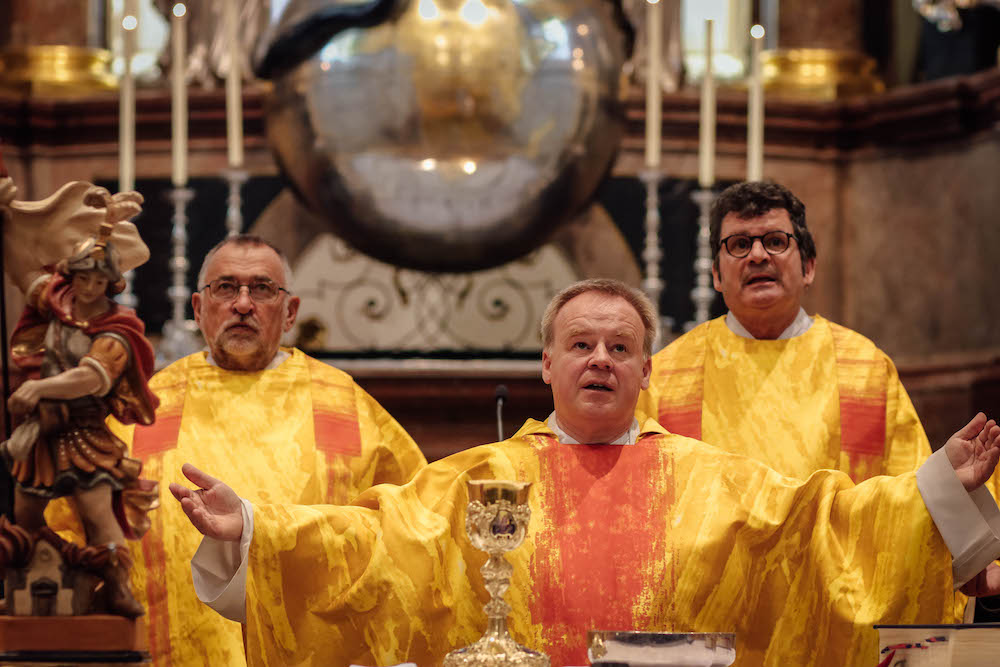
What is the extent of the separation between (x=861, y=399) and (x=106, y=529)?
2013 mm

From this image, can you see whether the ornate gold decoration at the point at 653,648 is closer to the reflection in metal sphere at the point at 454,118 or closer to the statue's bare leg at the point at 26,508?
the statue's bare leg at the point at 26,508

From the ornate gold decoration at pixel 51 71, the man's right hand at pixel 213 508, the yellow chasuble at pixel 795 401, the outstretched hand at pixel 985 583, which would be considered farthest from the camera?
the ornate gold decoration at pixel 51 71

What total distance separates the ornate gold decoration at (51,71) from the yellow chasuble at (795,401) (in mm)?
3684

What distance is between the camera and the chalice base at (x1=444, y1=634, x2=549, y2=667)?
3.00 metres

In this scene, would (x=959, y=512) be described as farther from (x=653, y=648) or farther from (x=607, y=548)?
(x=653, y=648)

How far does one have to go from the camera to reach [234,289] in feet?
14.9

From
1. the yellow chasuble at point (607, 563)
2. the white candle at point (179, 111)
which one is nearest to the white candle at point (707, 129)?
the white candle at point (179, 111)

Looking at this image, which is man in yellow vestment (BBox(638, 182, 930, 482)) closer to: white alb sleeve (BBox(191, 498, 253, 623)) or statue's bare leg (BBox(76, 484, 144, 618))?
white alb sleeve (BBox(191, 498, 253, 623))

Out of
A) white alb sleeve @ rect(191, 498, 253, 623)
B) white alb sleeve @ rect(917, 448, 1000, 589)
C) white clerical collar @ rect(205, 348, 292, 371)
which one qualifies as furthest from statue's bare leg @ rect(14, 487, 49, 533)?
white alb sleeve @ rect(917, 448, 1000, 589)

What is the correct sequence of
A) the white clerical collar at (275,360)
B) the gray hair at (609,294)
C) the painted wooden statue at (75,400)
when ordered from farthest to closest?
the white clerical collar at (275,360), the gray hair at (609,294), the painted wooden statue at (75,400)

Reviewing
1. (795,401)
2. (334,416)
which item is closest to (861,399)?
(795,401)

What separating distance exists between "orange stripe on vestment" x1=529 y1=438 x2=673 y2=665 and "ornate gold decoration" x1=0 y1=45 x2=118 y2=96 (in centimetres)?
433

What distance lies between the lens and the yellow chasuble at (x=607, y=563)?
3475 millimetres

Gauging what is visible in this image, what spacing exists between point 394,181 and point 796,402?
75.4 inches
